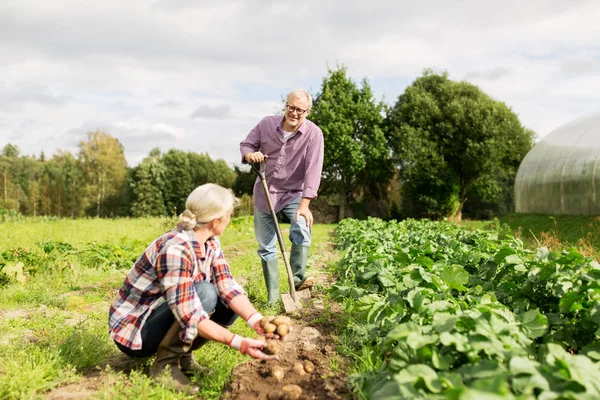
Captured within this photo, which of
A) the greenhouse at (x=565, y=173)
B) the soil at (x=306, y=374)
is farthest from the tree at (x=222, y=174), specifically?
the soil at (x=306, y=374)

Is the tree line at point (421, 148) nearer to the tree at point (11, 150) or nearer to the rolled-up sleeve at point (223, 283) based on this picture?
the rolled-up sleeve at point (223, 283)

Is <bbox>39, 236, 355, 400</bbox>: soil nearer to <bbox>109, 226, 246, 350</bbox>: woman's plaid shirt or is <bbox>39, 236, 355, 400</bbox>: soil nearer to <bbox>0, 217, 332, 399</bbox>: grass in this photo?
<bbox>0, 217, 332, 399</bbox>: grass

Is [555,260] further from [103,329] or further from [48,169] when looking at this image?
[48,169]

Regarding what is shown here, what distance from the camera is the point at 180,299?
7.98 ft

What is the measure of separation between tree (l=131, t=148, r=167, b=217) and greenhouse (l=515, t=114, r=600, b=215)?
24.1m

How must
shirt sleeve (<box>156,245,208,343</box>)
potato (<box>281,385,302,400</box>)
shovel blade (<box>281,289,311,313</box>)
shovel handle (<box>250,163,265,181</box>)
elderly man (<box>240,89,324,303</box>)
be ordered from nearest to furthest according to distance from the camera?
potato (<box>281,385,302,400</box>) < shirt sleeve (<box>156,245,208,343</box>) < shovel blade (<box>281,289,311,313</box>) < shovel handle (<box>250,163,265,181</box>) < elderly man (<box>240,89,324,303</box>)

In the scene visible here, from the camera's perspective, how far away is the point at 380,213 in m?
28.2

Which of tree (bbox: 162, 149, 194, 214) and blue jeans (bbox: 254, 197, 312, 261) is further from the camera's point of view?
tree (bbox: 162, 149, 194, 214)

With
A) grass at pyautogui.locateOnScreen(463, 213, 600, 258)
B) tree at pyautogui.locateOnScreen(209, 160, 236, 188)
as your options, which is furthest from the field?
tree at pyautogui.locateOnScreen(209, 160, 236, 188)

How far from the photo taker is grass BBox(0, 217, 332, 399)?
8.27 ft

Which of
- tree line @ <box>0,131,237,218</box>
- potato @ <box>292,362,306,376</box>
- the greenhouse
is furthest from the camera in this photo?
tree line @ <box>0,131,237,218</box>

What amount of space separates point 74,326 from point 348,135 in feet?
72.6

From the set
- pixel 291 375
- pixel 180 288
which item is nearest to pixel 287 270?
pixel 291 375

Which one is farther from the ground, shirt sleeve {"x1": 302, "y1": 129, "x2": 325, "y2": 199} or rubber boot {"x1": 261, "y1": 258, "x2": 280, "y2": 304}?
shirt sleeve {"x1": 302, "y1": 129, "x2": 325, "y2": 199}
